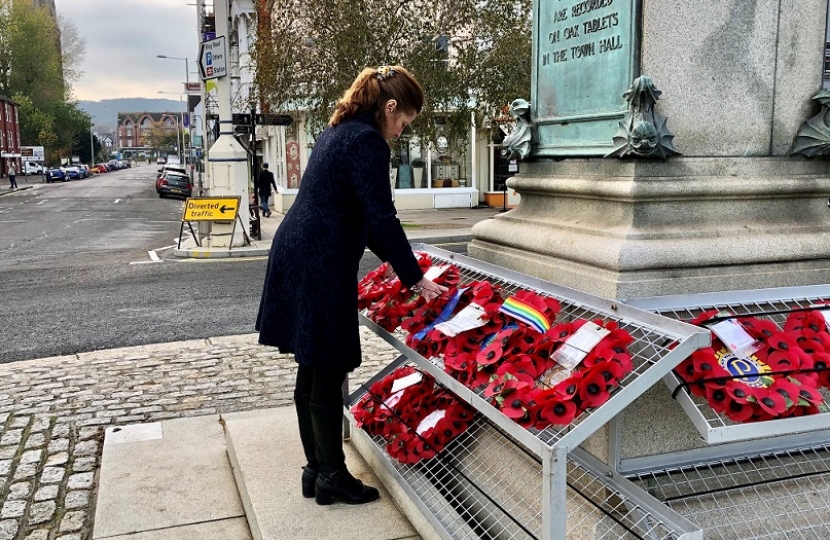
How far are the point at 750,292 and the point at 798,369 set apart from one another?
46cm

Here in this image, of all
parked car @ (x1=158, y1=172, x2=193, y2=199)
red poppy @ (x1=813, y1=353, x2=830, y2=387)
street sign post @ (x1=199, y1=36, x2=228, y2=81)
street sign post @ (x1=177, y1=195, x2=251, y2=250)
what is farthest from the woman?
parked car @ (x1=158, y1=172, x2=193, y2=199)

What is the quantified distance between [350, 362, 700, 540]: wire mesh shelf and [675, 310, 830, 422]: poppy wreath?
1.34 ft

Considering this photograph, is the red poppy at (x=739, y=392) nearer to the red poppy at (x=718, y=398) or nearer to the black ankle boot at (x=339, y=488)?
the red poppy at (x=718, y=398)

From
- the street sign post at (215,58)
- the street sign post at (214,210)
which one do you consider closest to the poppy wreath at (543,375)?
the street sign post at (214,210)

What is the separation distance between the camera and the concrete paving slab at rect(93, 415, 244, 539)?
11.9 ft

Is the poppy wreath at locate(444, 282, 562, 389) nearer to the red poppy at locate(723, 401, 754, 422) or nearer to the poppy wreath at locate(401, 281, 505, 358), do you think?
the poppy wreath at locate(401, 281, 505, 358)

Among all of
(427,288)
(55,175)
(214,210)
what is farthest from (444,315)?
(55,175)

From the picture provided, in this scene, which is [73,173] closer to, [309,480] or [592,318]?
[309,480]

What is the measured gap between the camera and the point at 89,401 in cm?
569

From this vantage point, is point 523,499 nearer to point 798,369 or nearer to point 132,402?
point 798,369

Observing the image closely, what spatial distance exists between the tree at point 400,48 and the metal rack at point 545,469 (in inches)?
615

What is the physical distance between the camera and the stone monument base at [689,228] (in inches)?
118

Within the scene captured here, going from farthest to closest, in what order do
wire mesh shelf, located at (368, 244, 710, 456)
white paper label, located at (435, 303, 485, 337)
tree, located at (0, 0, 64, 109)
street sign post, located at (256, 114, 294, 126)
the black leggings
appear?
tree, located at (0, 0, 64, 109), street sign post, located at (256, 114, 294, 126), the black leggings, white paper label, located at (435, 303, 485, 337), wire mesh shelf, located at (368, 244, 710, 456)

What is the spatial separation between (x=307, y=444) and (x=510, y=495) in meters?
0.97
